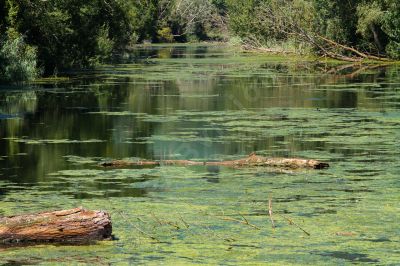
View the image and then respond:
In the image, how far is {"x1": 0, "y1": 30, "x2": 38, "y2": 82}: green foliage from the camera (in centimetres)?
3208

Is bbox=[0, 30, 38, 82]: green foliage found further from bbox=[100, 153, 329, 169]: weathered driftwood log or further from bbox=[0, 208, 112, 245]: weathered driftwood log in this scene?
bbox=[0, 208, 112, 245]: weathered driftwood log

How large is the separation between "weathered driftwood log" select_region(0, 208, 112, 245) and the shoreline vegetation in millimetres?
22684

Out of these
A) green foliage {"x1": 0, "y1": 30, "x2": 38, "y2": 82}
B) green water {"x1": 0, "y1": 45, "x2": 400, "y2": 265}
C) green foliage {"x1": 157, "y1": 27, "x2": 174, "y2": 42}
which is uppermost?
green foliage {"x1": 157, "y1": 27, "x2": 174, "y2": 42}

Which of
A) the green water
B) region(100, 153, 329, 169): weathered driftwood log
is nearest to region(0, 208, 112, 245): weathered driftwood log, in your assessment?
the green water

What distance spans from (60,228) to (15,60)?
2360 centimetres

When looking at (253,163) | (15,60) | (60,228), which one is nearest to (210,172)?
(253,163)

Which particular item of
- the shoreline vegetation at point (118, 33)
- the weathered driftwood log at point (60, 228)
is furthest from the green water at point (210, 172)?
the shoreline vegetation at point (118, 33)

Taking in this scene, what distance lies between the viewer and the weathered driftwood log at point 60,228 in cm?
970

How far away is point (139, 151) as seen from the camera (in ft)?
56.9

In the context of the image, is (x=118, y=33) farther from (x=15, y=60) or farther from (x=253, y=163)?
(x=253, y=163)

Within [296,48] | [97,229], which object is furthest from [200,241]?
[296,48]

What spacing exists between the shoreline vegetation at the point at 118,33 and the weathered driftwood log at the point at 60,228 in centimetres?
2268

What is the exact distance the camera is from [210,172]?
14.7m

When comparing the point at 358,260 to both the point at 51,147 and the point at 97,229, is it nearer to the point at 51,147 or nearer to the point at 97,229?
the point at 97,229
